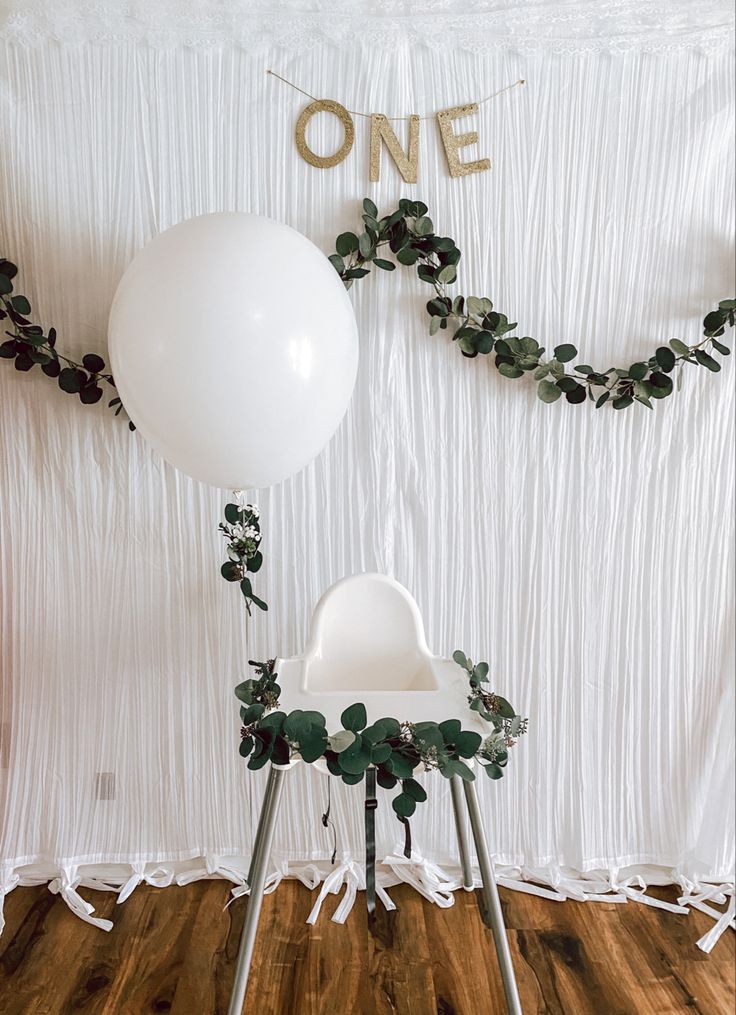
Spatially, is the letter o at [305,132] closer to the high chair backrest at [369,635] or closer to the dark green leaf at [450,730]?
the high chair backrest at [369,635]

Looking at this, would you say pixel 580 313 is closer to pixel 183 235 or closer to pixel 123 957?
pixel 183 235

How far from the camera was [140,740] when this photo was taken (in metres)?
1.71

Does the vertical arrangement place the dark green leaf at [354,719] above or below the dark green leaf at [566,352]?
below

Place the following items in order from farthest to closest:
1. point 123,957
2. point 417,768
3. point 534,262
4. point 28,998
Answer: point 534,262 → point 123,957 → point 28,998 → point 417,768

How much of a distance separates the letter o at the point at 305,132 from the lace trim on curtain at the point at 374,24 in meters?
0.11

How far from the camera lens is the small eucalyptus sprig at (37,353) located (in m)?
1.55

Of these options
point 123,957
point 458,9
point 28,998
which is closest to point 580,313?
point 458,9

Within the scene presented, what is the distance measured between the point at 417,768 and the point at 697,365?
1.05 metres

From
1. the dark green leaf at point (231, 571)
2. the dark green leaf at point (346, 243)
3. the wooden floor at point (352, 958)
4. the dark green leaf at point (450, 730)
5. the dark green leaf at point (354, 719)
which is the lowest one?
the wooden floor at point (352, 958)

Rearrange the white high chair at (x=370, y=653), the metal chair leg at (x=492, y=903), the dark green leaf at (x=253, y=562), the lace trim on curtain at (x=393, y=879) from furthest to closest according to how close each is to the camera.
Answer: the lace trim on curtain at (x=393, y=879) → the dark green leaf at (x=253, y=562) → the white high chair at (x=370, y=653) → the metal chair leg at (x=492, y=903)

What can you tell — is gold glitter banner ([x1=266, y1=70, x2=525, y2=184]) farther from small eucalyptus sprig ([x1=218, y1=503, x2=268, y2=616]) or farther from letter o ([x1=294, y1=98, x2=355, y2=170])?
small eucalyptus sprig ([x1=218, y1=503, x2=268, y2=616])

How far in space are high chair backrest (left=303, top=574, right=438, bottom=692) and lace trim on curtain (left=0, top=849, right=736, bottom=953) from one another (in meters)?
0.49

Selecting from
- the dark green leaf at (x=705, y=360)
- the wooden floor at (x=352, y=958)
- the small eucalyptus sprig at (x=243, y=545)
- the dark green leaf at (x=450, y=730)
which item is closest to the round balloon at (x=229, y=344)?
the small eucalyptus sprig at (x=243, y=545)

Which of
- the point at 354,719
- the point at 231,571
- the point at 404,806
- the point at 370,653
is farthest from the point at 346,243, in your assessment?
the point at 404,806
